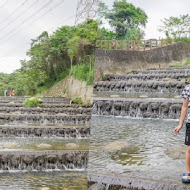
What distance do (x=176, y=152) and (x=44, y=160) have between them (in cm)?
295

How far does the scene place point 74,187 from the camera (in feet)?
13.6

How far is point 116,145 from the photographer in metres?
2.72

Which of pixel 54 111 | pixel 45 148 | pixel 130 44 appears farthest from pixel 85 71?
pixel 45 148

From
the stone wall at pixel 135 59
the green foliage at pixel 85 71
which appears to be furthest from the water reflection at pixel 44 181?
the green foliage at pixel 85 71

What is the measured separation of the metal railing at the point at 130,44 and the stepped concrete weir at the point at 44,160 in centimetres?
Result: 473

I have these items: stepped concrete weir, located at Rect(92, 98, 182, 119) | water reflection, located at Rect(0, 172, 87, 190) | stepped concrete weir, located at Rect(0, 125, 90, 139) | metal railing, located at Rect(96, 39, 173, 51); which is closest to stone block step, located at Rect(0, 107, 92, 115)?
metal railing, located at Rect(96, 39, 173, 51)

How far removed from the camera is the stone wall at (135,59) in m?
9.88

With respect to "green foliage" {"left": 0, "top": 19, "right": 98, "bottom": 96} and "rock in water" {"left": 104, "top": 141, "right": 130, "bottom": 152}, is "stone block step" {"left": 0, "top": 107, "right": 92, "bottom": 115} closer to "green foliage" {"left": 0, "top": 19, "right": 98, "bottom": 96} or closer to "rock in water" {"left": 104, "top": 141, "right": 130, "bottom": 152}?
"green foliage" {"left": 0, "top": 19, "right": 98, "bottom": 96}

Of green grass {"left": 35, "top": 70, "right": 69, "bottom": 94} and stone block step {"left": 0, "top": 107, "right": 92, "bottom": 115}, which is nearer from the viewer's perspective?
stone block step {"left": 0, "top": 107, "right": 92, "bottom": 115}

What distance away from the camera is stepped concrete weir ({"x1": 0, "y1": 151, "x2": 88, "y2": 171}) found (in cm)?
513

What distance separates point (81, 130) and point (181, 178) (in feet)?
17.5

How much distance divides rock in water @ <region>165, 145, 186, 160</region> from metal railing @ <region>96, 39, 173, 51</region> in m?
6.91

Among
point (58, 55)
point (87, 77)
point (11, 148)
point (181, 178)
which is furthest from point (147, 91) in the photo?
point (58, 55)

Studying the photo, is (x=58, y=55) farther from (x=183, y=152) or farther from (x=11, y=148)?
(x=183, y=152)
